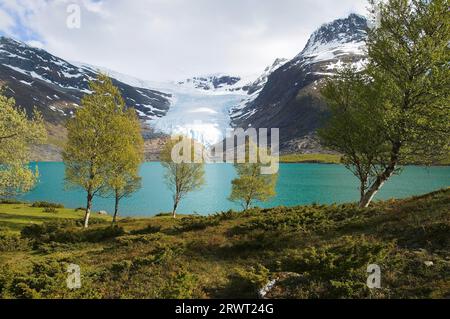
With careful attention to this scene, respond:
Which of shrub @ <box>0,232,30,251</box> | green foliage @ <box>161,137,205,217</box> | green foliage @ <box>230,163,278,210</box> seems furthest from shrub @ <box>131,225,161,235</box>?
green foliage @ <box>230,163,278,210</box>

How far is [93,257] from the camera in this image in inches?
973

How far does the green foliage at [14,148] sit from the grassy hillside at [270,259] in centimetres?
517

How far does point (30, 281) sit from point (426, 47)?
1117 inches

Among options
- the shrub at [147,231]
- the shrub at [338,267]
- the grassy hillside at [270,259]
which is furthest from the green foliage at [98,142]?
the shrub at [338,267]

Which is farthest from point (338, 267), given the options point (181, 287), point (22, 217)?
point (22, 217)

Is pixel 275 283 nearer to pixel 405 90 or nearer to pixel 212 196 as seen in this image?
pixel 405 90

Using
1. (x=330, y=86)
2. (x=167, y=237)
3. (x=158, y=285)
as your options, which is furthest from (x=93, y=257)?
(x=330, y=86)

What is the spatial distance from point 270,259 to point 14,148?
26633mm

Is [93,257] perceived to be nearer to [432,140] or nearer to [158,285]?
[158,285]

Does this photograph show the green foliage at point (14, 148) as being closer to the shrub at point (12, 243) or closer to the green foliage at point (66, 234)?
the green foliage at point (66, 234)

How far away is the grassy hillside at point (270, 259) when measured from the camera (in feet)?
49.8

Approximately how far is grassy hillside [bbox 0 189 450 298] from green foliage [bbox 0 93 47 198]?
17.0 ft
